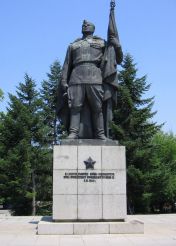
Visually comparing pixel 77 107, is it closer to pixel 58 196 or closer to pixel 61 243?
pixel 58 196

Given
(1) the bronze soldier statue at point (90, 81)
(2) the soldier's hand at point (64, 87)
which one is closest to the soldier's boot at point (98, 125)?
(1) the bronze soldier statue at point (90, 81)

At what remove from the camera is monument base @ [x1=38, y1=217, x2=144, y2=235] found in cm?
950

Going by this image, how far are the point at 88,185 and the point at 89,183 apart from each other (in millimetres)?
54

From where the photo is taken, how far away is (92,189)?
33.4 feet

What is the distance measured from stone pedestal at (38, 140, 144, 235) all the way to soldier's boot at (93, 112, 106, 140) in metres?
0.47

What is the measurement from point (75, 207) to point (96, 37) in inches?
178

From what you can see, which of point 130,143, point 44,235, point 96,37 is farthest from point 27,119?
point 44,235

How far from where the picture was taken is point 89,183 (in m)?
10.2

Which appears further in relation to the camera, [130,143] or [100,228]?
[130,143]

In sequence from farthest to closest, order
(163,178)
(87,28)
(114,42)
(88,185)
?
(163,178), (87,28), (114,42), (88,185)

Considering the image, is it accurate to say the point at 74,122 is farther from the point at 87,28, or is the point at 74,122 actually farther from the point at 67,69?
the point at 87,28

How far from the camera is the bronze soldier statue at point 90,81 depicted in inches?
426

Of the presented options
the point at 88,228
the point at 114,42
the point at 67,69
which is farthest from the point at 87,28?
the point at 88,228

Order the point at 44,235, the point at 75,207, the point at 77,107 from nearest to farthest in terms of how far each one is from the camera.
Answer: the point at 44,235, the point at 75,207, the point at 77,107
